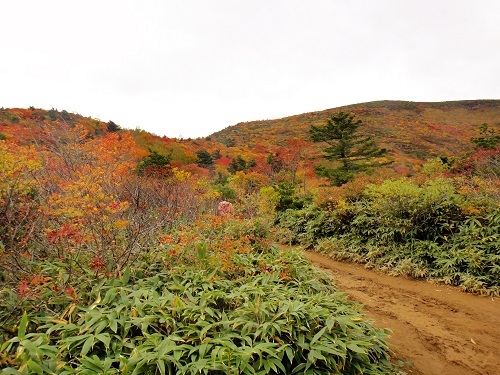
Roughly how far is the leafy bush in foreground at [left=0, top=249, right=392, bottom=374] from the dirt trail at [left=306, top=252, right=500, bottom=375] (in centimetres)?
70

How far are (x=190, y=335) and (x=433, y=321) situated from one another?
340 cm

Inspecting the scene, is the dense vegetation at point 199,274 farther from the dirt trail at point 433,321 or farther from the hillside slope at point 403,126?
the hillside slope at point 403,126

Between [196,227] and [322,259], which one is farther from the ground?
[196,227]

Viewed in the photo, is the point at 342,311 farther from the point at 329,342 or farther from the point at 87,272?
the point at 87,272

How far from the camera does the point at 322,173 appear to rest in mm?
17656

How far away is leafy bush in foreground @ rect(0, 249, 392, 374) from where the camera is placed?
2.13 meters

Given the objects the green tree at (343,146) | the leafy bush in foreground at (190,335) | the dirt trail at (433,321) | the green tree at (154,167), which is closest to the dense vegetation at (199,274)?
the leafy bush in foreground at (190,335)

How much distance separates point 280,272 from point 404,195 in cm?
411

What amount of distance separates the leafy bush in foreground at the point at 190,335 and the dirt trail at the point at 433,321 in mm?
695

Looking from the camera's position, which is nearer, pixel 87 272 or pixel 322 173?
pixel 87 272

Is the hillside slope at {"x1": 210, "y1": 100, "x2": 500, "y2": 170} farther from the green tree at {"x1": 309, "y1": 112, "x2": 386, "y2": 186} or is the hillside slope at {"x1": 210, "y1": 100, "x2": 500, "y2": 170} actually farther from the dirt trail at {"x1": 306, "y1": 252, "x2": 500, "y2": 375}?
the dirt trail at {"x1": 306, "y1": 252, "x2": 500, "y2": 375}

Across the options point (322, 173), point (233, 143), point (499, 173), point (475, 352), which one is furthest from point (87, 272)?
point (233, 143)

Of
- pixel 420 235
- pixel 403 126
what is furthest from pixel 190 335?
pixel 403 126

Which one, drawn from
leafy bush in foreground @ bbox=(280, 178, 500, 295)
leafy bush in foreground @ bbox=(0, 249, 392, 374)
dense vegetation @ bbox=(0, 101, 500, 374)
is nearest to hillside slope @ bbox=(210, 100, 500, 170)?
leafy bush in foreground @ bbox=(280, 178, 500, 295)
